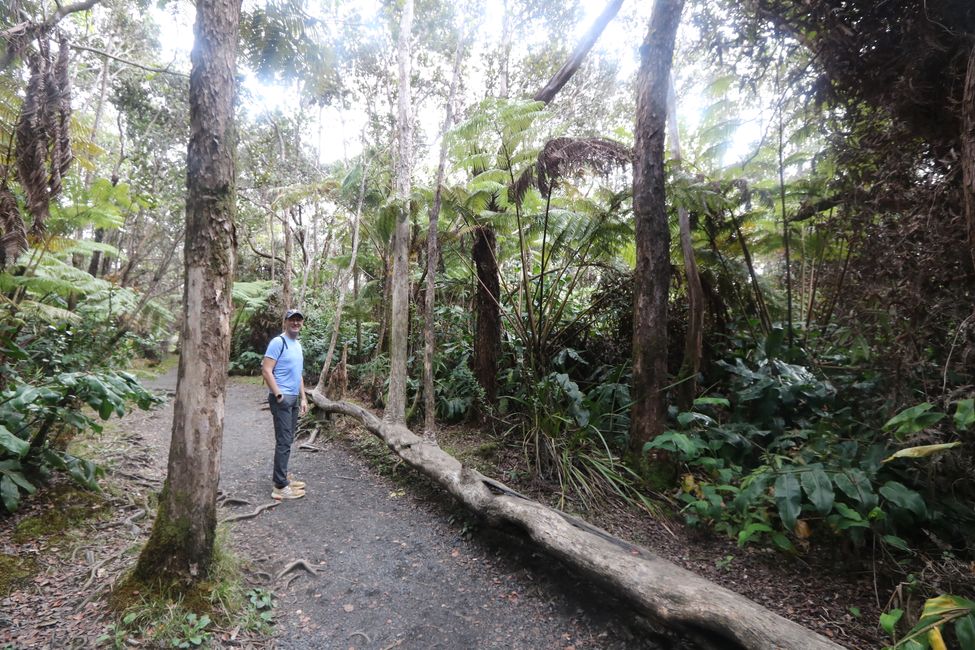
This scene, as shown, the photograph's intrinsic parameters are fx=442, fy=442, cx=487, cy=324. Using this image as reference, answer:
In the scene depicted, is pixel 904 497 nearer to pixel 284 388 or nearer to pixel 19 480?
pixel 284 388

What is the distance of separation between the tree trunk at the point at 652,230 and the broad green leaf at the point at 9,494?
4770 millimetres

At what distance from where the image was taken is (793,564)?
10.0 ft

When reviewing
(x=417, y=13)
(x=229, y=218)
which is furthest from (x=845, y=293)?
(x=417, y=13)

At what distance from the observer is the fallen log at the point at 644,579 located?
2.10 m

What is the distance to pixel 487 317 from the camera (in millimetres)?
6656

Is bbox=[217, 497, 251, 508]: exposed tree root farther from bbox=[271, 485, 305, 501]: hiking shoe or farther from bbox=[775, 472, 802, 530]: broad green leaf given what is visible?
bbox=[775, 472, 802, 530]: broad green leaf

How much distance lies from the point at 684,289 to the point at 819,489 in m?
3.58

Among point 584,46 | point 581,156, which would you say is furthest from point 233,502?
point 584,46

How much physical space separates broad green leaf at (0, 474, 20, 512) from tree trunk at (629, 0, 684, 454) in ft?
15.6

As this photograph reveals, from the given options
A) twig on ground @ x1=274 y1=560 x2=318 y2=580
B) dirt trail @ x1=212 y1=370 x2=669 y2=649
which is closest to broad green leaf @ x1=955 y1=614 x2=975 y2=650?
dirt trail @ x1=212 y1=370 x2=669 y2=649

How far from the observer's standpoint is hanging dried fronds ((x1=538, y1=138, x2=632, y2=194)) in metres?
4.61

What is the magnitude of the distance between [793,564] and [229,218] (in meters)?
4.37

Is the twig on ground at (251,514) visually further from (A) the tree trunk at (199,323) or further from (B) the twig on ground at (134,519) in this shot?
(A) the tree trunk at (199,323)

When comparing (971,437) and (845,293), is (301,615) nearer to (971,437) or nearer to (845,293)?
(971,437)
